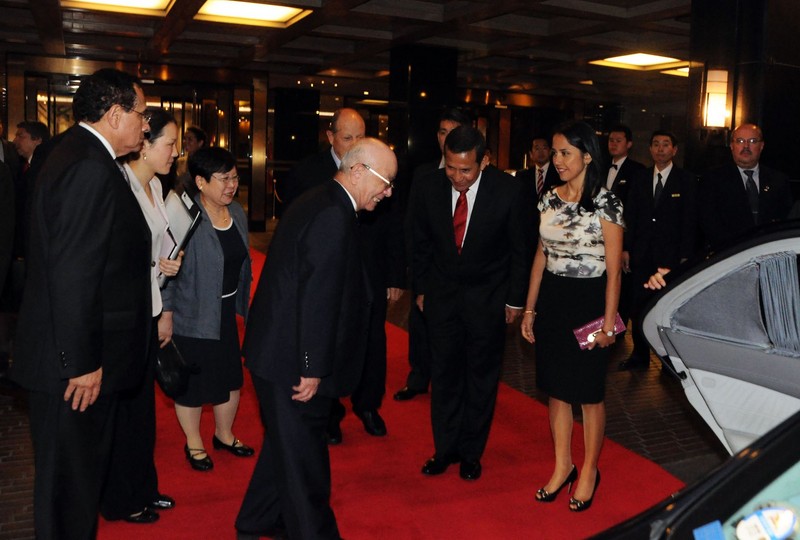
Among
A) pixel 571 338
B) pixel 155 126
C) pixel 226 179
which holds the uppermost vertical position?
pixel 155 126

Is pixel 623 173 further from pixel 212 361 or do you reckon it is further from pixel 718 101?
pixel 212 361

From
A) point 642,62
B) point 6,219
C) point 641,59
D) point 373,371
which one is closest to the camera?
point 373,371

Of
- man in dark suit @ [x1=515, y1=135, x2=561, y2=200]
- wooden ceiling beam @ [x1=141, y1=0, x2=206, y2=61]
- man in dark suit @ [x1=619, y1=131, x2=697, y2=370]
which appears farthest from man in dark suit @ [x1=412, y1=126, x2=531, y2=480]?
wooden ceiling beam @ [x1=141, y1=0, x2=206, y2=61]

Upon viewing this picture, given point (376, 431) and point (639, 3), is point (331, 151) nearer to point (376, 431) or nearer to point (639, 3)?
point (376, 431)

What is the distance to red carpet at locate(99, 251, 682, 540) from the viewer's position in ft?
11.6

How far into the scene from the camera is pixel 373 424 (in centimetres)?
479

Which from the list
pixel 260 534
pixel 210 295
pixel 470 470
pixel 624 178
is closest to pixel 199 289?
pixel 210 295

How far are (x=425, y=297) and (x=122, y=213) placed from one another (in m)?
1.92

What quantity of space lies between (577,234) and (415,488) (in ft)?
4.99

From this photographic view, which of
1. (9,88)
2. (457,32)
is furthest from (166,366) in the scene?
(9,88)

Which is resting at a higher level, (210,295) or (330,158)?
(330,158)

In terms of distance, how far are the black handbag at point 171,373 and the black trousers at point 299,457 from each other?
676 mm

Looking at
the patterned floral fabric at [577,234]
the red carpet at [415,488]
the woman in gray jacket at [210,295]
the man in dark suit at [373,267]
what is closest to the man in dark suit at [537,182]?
the red carpet at [415,488]

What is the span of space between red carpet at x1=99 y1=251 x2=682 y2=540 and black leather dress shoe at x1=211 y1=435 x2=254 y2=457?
2.1 inches
